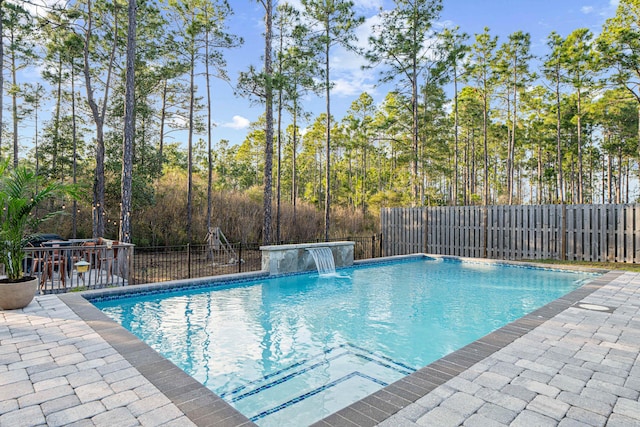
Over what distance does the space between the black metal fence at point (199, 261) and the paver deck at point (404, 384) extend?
3.73m

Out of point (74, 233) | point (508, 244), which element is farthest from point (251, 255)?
point (508, 244)

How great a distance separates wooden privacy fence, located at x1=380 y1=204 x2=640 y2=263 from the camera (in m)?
9.95

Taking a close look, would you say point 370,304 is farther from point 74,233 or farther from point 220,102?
point 74,233

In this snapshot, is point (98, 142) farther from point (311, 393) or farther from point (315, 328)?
point (311, 393)

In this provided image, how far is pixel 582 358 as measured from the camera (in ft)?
10.3

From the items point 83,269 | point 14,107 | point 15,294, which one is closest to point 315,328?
point 15,294

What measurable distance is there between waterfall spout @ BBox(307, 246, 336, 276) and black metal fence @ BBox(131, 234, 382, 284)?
1967mm

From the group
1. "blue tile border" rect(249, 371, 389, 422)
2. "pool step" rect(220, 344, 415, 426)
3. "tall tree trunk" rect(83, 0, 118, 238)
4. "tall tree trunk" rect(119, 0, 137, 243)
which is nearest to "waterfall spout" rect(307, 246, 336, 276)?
"tall tree trunk" rect(119, 0, 137, 243)

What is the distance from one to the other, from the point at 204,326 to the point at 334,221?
13.1 m

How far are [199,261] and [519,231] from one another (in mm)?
10555

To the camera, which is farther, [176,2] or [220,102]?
[220,102]

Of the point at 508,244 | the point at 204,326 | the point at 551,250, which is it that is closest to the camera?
the point at 204,326

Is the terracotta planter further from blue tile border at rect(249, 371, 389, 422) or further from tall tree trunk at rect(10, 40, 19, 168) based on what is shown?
tall tree trunk at rect(10, 40, 19, 168)

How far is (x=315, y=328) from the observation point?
5066 mm
